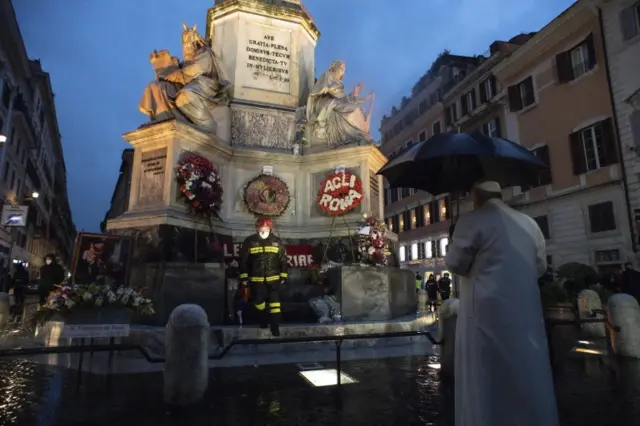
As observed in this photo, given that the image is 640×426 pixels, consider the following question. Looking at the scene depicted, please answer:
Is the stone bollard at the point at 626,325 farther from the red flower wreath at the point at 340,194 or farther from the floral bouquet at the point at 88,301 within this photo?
the floral bouquet at the point at 88,301

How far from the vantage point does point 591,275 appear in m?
18.2

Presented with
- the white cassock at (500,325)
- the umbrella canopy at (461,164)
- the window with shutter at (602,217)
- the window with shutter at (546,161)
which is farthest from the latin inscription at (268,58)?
the window with shutter at (546,161)

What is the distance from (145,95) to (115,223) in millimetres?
3485

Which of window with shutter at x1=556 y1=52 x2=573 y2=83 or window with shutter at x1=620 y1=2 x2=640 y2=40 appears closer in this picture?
window with shutter at x1=620 y1=2 x2=640 y2=40

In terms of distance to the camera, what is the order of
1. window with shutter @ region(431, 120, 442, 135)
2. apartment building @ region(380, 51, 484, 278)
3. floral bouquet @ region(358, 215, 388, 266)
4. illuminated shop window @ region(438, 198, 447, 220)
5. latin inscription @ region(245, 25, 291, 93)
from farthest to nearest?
window with shutter @ region(431, 120, 442, 135), apartment building @ region(380, 51, 484, 278), illuminated shop window @ region(438, 198, 447, 220), latin inscription @ region(245, 25, 291, 93), floral bouquet @ region(358, 215, 388, 266)

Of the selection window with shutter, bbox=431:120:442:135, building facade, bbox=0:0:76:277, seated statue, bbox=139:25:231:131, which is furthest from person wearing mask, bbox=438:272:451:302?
building facade, bbox=0:0:76:277

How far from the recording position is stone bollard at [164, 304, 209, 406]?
15.6ft

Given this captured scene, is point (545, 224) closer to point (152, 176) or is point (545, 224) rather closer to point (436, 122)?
point (436, 122)

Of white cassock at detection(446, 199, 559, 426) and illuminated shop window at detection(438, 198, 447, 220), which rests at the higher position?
illuminated shop window at detection(438, 198, 447, 220)

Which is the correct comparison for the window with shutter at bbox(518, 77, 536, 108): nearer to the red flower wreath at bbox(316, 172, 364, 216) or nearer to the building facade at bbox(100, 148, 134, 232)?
the red flower wreath at bbox(316, 172, 364, 216)

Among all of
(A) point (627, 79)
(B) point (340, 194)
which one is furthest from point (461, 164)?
(A) point (627, 79)

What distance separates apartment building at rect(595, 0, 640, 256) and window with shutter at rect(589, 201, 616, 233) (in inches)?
48.7

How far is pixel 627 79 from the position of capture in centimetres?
2164

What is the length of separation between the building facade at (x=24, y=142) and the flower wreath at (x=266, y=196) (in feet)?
68.2
